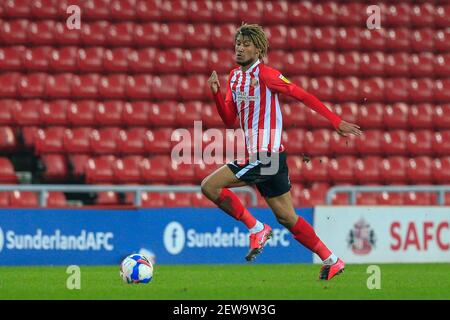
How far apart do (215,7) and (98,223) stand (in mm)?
6538

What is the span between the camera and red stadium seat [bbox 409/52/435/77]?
57.8 ft

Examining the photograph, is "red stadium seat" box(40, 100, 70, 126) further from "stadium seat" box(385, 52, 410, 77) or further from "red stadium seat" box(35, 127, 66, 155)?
"stadium seat" box(385, 52, 410, 77)

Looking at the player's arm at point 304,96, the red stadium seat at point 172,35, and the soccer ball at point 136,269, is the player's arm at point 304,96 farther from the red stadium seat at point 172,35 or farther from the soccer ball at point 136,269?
the red stadium seat at point 172,35

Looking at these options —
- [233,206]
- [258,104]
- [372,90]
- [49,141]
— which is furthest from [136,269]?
[372,90]

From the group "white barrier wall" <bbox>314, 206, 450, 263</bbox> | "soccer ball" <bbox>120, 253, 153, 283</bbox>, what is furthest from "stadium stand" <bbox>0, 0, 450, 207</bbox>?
"soccer ball" <bbox>120, 253, 153, 283</bbox>

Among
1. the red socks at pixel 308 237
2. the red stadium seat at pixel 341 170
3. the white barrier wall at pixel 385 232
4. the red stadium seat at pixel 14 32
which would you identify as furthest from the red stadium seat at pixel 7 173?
the red socks at pixel 308 237

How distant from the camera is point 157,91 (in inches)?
626

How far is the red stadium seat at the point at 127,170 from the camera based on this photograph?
47.9 feet

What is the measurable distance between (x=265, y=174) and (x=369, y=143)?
8.06 meters

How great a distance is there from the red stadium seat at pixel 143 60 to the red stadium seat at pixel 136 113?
0.78 meters

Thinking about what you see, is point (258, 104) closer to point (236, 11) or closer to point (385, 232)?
point (385, 232)

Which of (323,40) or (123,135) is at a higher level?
(323,40)

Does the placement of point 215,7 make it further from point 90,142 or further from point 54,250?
point 54,250

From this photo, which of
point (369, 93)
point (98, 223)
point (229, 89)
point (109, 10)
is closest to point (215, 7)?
point (109, 10)
